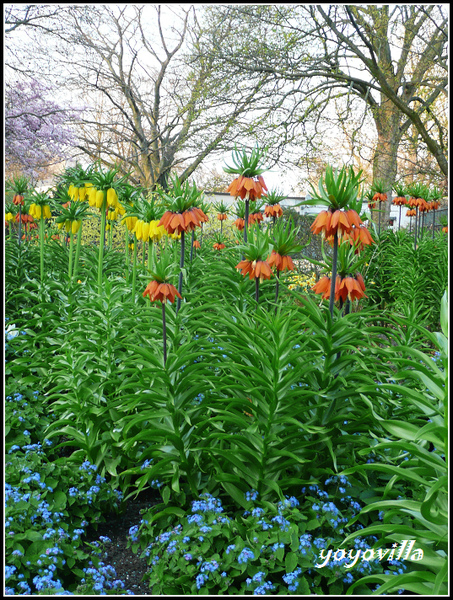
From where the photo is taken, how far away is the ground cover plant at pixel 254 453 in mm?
1875

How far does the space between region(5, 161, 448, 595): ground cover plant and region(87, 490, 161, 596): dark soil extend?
0.05m

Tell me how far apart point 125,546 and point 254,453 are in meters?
0.80

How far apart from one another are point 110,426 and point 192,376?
0.69 meters

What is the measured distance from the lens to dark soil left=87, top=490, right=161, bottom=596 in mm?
2156

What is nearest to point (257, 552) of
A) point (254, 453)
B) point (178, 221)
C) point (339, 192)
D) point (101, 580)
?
point (254, 453)

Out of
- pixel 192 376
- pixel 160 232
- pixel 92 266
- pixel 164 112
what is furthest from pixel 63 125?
pixel 192 376

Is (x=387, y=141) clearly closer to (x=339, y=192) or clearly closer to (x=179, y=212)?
(x=179, y=212)

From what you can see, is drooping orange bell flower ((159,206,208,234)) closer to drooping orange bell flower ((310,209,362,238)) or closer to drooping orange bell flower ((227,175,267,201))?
drooping orange bell flower ((227,175,267,201))

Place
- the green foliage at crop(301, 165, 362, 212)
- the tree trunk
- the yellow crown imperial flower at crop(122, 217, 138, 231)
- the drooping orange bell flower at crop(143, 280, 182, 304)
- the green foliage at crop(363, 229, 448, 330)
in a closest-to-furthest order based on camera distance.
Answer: the green foliage at crop(301, 165, 362, 212) < the drooping orange bell flower at crop(143, 280, 182, 304) < the yellow crown imperial flower at crop(122, 217, 138, 231) < the green foliage at crop(363, 229, 448, 330) < the tree trunk

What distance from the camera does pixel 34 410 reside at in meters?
3.24

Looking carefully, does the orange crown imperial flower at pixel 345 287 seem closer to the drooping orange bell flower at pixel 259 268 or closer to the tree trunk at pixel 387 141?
the drooping orange bell flower at pixel 259 268

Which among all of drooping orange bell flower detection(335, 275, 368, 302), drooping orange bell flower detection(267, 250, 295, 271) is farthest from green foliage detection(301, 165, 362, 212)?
drooping orange bell flower detection(267, 250, 295, 271)

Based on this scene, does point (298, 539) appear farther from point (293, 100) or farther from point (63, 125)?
point (63, 125)

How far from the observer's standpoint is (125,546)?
2418mm
